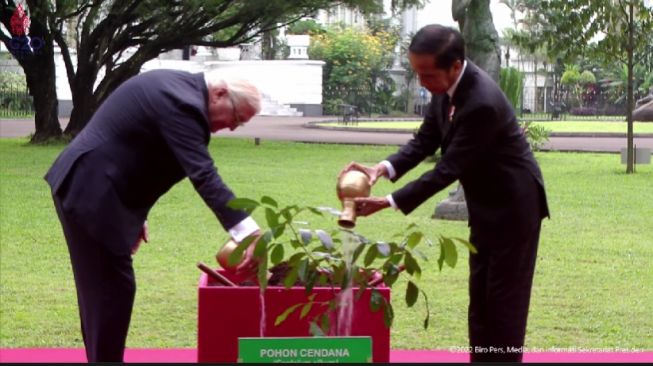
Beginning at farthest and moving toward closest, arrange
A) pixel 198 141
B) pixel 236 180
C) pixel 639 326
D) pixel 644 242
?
pixel 236 180
pixel 644 242
pixel 639 326
pixel 198 141

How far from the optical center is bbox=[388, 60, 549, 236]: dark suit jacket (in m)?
4.45

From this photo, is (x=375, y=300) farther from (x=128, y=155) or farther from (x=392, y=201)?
(x=128, y=155)

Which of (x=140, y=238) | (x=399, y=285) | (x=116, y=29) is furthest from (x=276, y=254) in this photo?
(x=116, y=29)

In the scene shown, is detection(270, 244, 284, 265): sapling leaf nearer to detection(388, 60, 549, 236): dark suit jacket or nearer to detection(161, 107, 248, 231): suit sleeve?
detection(161, 107, 248, 231): suit sleeve

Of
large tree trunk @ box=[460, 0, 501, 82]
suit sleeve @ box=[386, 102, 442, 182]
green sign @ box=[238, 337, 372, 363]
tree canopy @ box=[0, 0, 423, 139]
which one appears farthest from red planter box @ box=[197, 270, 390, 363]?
tree canopy @ box=[0, 0, 423, 139]

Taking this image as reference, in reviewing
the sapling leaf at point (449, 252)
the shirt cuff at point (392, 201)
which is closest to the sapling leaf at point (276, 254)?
the sapling leaf at point (449, 252)

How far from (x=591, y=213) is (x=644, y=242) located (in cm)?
225

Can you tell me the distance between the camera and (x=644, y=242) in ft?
37.0

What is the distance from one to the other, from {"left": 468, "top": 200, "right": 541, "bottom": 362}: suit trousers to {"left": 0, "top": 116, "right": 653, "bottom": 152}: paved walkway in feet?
63.4

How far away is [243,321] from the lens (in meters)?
4.38

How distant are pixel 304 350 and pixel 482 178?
1.49 meters

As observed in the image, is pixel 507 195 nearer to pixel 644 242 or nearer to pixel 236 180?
pixel 644 242

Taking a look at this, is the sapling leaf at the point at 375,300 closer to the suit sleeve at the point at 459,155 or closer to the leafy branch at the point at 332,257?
the leafy branch at the point at 332,257

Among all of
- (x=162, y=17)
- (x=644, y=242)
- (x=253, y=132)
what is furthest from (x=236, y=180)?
(x=253, y=132)
